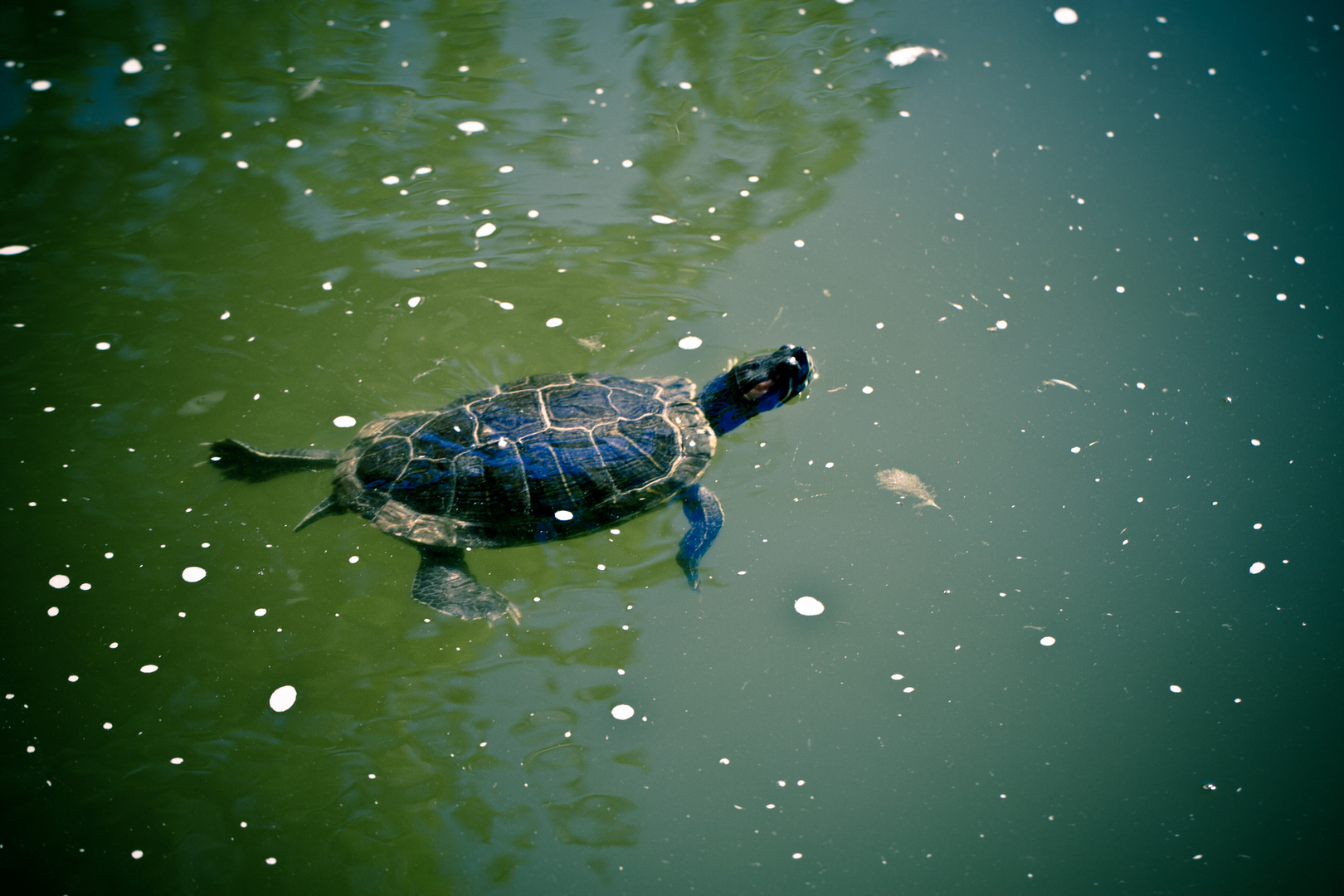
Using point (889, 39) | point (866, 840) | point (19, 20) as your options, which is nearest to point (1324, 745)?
point (866, 840)

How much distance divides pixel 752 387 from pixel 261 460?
2.23 metres

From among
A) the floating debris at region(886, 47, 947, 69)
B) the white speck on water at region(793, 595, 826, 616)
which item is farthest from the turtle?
the floating debris at region(886, 47, 947, 69)

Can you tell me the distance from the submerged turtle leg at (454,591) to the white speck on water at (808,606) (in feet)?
3.78

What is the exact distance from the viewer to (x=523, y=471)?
276 centimetres

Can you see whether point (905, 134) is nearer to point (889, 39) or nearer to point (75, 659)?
point (889, 39)

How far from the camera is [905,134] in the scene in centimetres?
441

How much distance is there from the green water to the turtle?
0.56ft

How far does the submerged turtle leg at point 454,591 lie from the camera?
276 cm

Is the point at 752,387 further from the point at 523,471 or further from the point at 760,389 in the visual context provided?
the point at 523,471

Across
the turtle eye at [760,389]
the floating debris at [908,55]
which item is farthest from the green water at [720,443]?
the turtle eye at [760,389]

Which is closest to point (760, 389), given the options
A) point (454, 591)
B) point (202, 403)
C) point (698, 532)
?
point (698, 532)

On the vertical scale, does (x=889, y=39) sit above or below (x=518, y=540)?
above

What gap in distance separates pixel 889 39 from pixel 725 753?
4779mm

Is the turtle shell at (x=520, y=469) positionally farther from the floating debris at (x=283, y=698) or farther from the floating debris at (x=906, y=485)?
the floating debris at (x=906, y=485)
